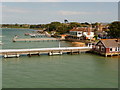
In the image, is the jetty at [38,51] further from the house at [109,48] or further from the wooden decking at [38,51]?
the house at [109,48]

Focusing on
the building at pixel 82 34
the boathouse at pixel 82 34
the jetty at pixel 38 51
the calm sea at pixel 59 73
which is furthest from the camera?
the building at pixel 82 34

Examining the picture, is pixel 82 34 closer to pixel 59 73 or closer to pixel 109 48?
Answer: pixel 109 48

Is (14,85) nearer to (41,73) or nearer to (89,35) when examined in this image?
(41,73)

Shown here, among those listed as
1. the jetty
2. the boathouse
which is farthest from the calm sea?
the boathouse

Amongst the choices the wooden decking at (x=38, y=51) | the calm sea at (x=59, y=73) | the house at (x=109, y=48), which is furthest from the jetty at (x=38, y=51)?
the house at (x=109, y=48)

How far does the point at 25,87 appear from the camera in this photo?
2103 cm

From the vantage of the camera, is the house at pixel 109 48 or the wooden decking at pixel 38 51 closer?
the wooden decking at pixel 38 51

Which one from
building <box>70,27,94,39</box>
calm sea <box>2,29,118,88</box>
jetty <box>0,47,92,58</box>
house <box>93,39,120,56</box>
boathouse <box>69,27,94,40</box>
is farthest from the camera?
building <box>70,27,94,39</box>

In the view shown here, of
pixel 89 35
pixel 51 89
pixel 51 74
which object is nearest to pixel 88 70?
pixel 51 74

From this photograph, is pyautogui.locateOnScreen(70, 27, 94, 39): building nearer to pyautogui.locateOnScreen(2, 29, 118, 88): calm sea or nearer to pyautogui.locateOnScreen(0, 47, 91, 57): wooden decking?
pyautogui.locateOnScreen(0, 47, 91, 57): wooden decking

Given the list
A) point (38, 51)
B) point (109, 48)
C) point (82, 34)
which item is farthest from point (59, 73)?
point (82, 34)

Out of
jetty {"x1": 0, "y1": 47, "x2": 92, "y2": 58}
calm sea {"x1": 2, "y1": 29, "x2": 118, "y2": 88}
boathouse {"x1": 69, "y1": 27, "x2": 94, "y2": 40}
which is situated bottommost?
calm sea {"x1": 2, "y1": 29, "x2": 118, "y2": 88}

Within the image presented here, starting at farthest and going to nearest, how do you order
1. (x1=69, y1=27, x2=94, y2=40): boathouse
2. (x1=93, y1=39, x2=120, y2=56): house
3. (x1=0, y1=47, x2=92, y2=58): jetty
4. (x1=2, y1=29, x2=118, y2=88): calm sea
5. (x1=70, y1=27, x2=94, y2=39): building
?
(x1=70, y1=27, x2=94, y2=39): building
(x1=69, y1=27, x2=94, y2=40): boathouse
(x1=93, y1=39, x2=120, y2=56): house
(x1=0, y1=47, x2=92, y2=58): jetty
(x1=2, y1=29, x2=118, y2=88): calm sea

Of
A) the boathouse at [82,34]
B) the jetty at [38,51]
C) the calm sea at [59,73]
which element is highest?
the boathouse at [82,34]
